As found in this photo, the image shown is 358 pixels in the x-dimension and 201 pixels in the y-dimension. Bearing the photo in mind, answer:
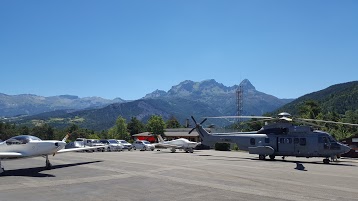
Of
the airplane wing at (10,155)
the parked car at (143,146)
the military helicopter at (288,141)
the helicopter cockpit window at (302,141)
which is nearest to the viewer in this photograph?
the airplane wing at (10,155)

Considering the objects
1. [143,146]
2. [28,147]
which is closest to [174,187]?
[28,147]

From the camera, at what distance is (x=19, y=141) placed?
788 inches

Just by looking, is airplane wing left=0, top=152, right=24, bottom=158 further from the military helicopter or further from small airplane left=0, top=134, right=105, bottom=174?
the military helicopter

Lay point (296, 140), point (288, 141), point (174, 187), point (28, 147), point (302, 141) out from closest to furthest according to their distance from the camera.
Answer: point (174, 187) → point (28, 147) → point (302, 141) → point (296, 140) → point (288, 141)

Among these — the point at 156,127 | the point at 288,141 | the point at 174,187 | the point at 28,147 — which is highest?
the point at 28,147

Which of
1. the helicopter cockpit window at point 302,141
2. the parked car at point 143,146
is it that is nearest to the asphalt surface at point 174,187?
the helicopter cockpit window at point 302,141

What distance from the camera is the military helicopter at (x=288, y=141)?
87.0 ft

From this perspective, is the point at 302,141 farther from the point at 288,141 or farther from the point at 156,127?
the point at 156,127

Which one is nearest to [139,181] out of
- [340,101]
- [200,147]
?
[200,147]

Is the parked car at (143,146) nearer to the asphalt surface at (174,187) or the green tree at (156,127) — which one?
the asphalt surface at (174,187)

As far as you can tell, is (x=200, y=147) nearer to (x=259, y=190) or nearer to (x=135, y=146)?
(x=135, y=146)

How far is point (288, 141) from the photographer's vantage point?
28.2 meters

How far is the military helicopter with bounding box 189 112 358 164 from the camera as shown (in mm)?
26516

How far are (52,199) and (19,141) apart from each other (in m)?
10.0
